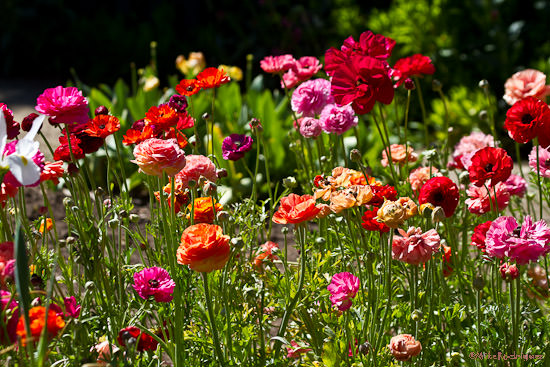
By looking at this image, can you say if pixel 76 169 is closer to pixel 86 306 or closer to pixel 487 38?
pixel 86 306

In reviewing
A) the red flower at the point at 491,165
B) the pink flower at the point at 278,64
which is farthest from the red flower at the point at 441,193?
the pink flower at the point at 278,64

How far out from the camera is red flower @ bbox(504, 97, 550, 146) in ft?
4.58

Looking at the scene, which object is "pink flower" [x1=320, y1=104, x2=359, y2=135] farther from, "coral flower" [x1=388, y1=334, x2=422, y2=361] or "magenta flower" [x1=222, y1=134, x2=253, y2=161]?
"coral flower" [x1=388, y1=334, x2=422, y2=361]

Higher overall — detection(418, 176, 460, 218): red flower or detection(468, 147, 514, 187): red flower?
detection(468, 147, 514, 187): red flower

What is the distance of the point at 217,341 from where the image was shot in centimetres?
130

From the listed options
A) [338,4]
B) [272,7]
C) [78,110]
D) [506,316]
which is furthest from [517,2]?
[78,110]

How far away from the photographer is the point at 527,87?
1.94m

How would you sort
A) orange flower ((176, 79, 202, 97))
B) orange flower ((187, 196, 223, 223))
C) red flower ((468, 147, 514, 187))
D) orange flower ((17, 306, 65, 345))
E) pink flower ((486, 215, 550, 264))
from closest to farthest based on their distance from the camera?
orange flower ((17, 306, 65, 345)) → pink flower ((486, 215, 550, 264)) → red flower ((468, 147, 514, 187)) → orange flower ((187, 196, 223, 223)) → orange flower ((176, 79, 202, 97))

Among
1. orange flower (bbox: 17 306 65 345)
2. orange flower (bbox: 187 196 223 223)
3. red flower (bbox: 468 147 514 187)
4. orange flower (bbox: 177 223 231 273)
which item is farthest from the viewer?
orange flower (bbox: 187 196 223 223)

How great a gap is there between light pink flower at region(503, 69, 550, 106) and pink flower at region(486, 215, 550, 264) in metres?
0.73

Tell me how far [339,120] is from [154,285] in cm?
63

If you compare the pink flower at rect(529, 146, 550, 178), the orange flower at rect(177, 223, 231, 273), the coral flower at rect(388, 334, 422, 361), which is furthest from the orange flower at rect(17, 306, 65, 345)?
the pink flower at rect(529, 146, 550, 178)

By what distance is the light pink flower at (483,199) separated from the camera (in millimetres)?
1547

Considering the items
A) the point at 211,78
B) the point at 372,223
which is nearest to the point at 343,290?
the point at 372,223
